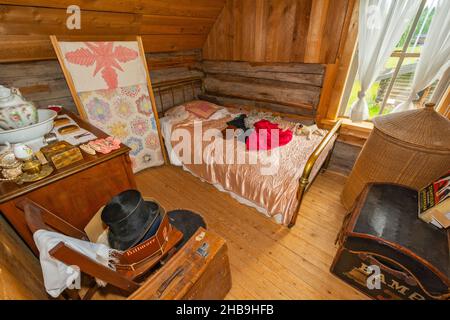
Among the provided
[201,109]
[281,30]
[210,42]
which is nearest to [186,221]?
[201,109]

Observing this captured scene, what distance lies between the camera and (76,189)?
1.24 meters

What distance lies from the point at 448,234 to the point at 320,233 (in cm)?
90

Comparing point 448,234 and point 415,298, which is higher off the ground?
point 448,234

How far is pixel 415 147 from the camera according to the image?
1544mm

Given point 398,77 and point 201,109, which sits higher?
point 398,77

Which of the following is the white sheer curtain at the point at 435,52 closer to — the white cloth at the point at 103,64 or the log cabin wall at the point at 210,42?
the log cabin wall at the point at 210,42

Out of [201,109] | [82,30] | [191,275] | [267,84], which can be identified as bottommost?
[191,275]

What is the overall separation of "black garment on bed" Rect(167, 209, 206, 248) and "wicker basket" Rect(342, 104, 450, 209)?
1679 mm

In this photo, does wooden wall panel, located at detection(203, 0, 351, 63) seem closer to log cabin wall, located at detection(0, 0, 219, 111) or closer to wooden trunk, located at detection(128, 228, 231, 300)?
log cabin wall, located at detection(0, 0, 219, 111)

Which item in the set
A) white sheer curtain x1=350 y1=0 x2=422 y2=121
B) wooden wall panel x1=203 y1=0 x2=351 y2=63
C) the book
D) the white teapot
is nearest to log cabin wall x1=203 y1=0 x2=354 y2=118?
wooden wall panel x1=203 y1=0 x2=351 y2=63

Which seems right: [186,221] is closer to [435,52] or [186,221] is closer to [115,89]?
[115,89]

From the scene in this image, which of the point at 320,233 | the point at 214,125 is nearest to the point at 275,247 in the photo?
the point at 320,233

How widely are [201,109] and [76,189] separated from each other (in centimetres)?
223

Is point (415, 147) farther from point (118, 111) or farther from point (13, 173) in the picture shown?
point (118, 111)
